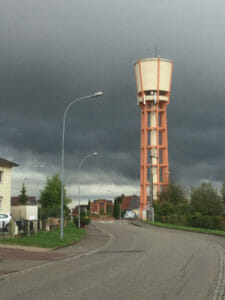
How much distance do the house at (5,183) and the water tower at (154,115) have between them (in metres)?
45.6

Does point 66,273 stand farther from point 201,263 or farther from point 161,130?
point 161,130

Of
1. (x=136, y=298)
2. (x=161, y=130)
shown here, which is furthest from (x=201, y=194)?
(x=136, y=298)

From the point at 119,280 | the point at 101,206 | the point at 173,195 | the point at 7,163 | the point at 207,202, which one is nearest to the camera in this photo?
the point at 119,280

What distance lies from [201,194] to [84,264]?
42070 mm

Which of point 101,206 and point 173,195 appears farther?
point 101,206

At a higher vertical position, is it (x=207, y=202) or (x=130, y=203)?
(x=130, y=203)

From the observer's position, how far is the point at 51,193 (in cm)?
7100

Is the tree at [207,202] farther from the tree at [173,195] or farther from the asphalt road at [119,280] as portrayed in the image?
the asphalt road at [119,280]

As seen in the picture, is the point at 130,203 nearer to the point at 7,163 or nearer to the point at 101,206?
the point at 101,206

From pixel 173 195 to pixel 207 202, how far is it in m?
25.0

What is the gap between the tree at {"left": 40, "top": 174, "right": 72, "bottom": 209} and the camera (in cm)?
7094

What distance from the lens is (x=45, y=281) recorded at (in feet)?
39.4

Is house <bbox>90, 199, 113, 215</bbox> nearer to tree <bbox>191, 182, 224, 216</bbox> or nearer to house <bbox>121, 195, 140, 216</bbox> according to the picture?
house <bbox>121, 195, 140, 216</bbox>

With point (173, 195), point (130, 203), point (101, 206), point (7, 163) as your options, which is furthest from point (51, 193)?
point (130, 203)
